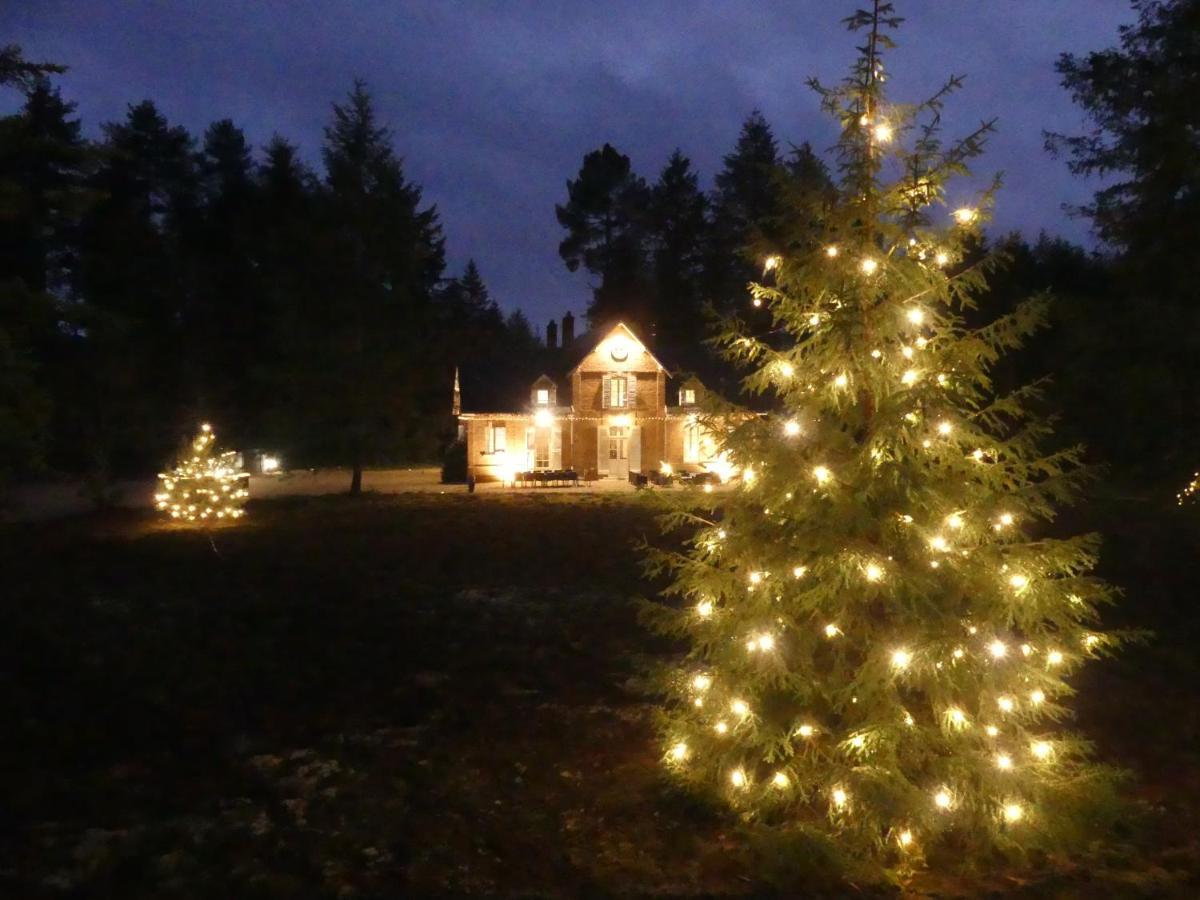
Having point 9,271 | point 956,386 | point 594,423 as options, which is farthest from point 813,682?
point 594,423

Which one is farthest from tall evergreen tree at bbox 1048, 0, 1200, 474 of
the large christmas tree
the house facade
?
the house facade

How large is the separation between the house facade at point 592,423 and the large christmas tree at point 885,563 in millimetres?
29087

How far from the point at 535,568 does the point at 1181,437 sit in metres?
9.19

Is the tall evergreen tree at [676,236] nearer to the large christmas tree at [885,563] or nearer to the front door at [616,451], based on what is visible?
the front door at [616,451]

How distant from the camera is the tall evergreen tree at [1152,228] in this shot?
1266 cm

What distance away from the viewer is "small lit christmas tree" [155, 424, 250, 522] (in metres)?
22.4

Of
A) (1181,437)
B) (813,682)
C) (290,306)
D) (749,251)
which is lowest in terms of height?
(813,682)

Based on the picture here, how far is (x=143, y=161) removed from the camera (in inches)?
2024

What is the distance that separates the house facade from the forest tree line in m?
2.33

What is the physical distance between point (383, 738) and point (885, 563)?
4.32 meters

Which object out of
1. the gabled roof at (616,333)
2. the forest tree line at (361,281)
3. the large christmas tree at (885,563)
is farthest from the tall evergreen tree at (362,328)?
the large christmas tree at (885,563)

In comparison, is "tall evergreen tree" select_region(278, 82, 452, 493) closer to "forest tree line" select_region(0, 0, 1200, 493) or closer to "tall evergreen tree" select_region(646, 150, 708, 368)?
"forest tree line" select_region(0, 0, 1200, 493)

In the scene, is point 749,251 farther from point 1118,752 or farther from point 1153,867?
point 1118,752

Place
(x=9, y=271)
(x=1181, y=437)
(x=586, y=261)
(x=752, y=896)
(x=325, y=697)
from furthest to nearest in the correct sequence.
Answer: (x=586, y=261)
(x=1181, y=437)
(x=9, y=271)
(x=325, y=697)
(x=752, y=896)
